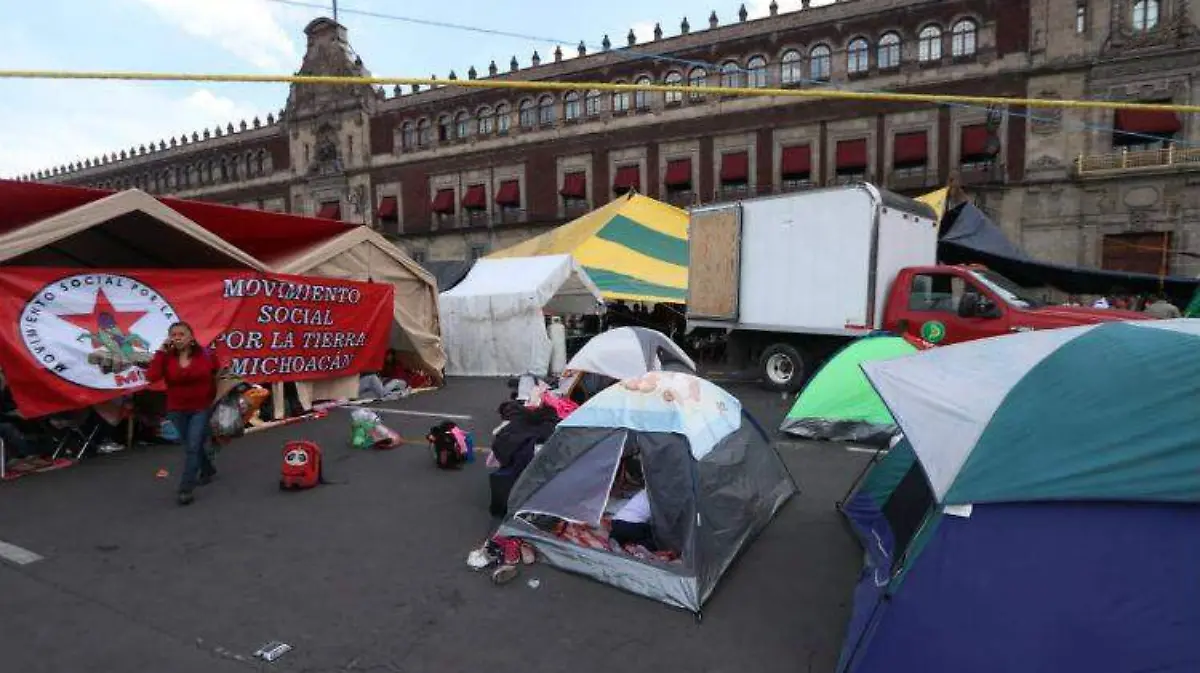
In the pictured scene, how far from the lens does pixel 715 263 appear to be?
40.6 ft

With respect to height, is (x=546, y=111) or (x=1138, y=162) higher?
(x=546, y=111)

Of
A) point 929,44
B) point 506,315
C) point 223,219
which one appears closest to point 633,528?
point 223,219

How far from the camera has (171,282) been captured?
878 cm

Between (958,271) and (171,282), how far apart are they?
11446mm

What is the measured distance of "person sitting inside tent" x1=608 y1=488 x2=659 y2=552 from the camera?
4531 mm

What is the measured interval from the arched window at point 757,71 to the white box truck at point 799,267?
76.3 ft

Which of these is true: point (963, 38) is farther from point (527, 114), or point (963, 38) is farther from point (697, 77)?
point (527, 114)

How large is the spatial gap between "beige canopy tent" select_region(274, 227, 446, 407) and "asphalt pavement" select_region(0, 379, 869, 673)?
4.58 m

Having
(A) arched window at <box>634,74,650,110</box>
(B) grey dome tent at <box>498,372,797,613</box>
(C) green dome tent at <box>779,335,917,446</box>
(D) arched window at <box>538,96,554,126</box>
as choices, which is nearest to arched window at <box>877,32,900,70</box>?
(A) arched window at <box>634,74,650,110</box>

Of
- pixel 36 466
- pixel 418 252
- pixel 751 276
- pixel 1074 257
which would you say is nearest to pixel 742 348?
pixel 751 276

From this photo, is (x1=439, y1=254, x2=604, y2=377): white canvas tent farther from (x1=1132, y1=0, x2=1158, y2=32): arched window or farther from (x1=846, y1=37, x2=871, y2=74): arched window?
(x1=1132, y1=0, x2=1158, y2=32): arched window

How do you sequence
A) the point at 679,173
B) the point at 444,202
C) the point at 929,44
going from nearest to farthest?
the point at 929,44 → the point at 679,173 → the point at 444,202

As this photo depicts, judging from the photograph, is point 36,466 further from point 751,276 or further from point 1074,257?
point 1074,257

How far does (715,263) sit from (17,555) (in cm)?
1045
